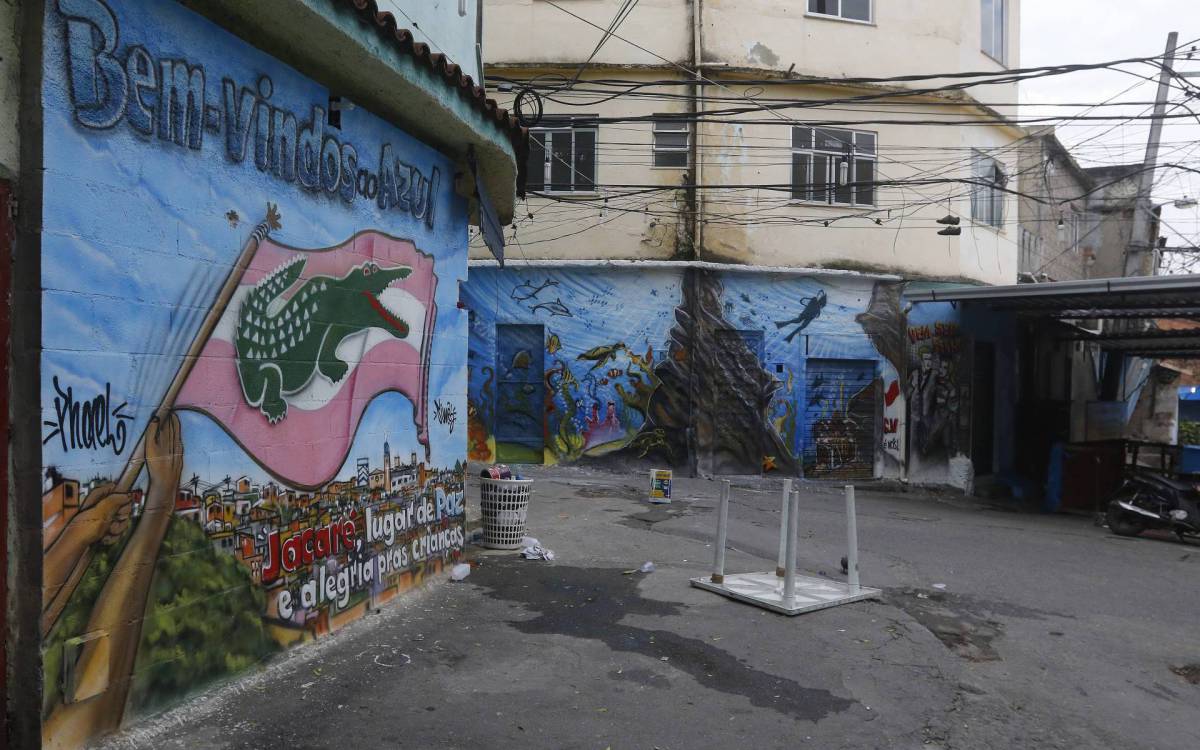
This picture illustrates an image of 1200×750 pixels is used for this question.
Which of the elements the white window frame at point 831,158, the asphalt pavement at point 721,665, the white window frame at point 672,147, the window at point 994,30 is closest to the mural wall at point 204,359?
the asphalt pavement at point 721,665

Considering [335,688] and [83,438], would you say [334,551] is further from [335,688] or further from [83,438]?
[83,438]

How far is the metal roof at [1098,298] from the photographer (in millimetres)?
12578

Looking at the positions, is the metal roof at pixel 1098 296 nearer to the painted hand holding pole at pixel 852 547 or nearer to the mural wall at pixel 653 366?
the mural wall at pixel 653 366

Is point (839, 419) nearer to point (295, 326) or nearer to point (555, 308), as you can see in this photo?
point (555, 308)

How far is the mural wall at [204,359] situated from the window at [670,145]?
9.65 meters

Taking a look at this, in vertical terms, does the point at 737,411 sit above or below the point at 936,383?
below

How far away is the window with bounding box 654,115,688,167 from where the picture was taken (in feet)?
52.2

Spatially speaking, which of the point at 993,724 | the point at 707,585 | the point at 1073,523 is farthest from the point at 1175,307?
the point at 993,724

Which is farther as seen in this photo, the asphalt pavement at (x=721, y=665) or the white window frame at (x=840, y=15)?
the white window frame at (x=840, y=15)

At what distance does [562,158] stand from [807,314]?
5264mm

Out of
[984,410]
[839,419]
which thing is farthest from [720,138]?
[984,410]

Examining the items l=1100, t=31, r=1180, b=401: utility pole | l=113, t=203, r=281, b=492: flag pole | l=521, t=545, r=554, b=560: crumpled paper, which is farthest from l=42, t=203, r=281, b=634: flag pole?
l=1100, t=31, r=1180, b=401: utility pole

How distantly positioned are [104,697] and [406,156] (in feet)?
14.1

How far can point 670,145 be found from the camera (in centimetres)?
1594
